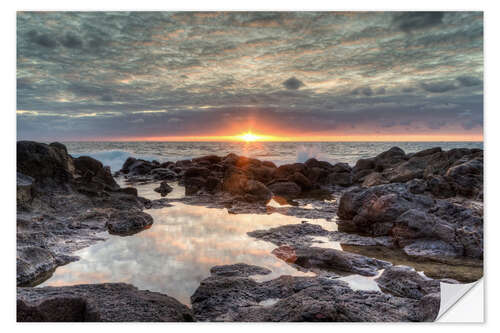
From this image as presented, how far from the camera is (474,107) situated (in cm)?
466

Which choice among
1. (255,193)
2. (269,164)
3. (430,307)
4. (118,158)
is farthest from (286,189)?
(118,158)

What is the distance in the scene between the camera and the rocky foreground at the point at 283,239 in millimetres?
3205

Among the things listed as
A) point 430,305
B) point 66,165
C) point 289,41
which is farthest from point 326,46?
point 66,165

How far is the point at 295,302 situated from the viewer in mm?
3139

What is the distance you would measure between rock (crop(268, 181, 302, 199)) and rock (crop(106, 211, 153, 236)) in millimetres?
6079

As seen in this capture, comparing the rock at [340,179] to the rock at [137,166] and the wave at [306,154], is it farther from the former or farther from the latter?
the rock at [137,166]

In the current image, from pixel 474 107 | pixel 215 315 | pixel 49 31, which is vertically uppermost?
pixel 49 31

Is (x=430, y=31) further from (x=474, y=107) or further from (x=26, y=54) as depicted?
(x=26, y=54)

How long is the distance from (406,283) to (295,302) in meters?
1.65

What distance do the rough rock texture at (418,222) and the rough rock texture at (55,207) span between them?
5.07m

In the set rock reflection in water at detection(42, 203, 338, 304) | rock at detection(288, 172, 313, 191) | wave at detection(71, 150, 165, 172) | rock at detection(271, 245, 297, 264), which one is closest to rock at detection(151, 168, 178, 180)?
wave at detection(71, 150, 165, 172)

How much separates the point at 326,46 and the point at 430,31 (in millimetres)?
1577

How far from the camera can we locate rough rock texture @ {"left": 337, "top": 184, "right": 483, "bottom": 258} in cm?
520
